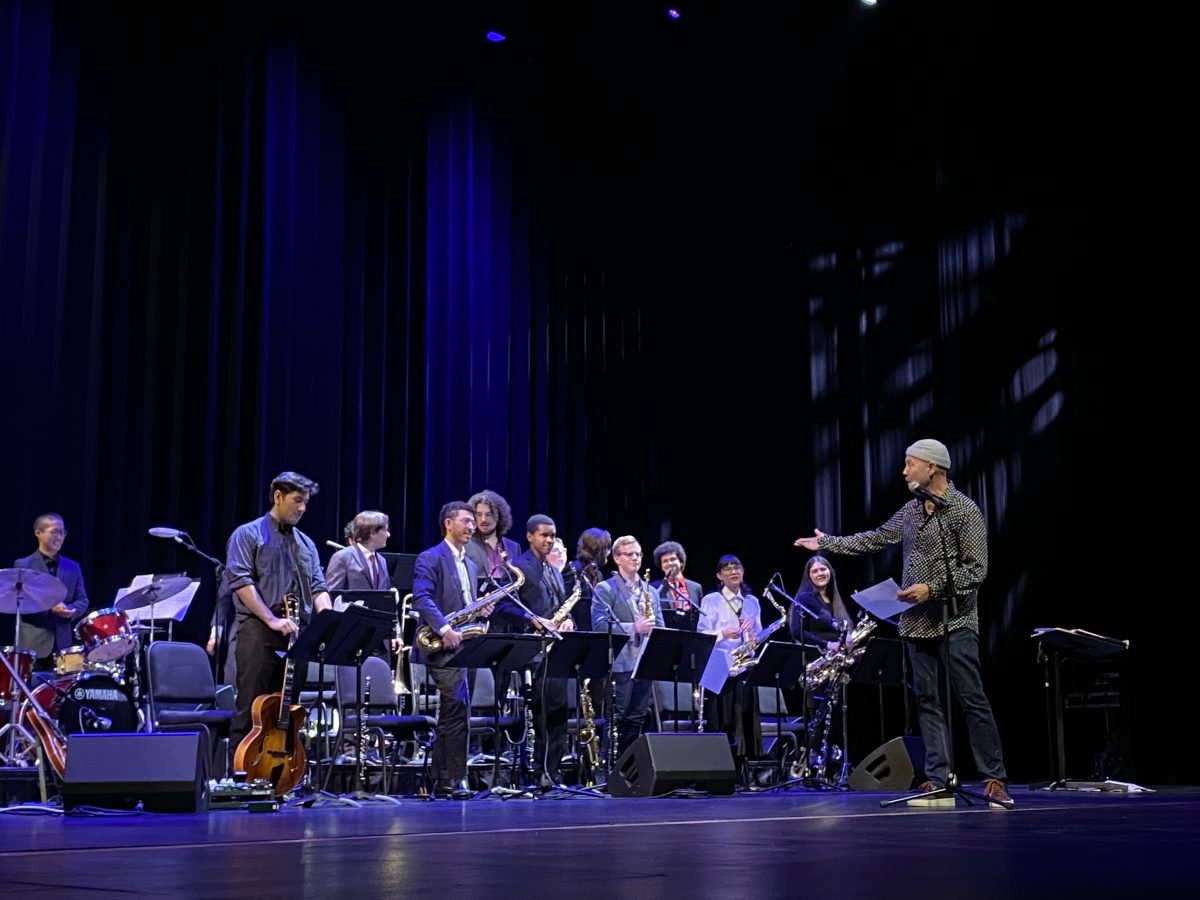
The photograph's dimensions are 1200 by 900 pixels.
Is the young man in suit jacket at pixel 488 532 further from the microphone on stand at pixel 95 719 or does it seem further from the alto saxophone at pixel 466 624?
the microphone on stand at pixel 95 719

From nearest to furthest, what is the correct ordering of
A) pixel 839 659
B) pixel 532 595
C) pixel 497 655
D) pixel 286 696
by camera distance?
pixel 286 696
pixel 497 655
pixel 532 595
pixel 839 659

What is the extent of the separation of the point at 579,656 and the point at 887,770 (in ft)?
7.99

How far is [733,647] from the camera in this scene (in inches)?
383

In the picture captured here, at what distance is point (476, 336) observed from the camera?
39.2 feet

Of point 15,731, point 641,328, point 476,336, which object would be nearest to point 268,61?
point 476,336

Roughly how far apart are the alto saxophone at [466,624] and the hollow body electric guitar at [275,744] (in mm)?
950

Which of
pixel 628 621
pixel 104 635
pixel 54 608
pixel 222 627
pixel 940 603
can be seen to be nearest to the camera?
pixel 940 603

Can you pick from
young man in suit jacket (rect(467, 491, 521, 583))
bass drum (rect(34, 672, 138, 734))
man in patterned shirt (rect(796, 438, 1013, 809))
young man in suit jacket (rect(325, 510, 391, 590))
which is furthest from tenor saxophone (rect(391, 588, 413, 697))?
man in patterned shirt (rect(796, 438, 1013, 809))

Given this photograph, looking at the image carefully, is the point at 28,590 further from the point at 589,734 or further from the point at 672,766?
the point at 589,734

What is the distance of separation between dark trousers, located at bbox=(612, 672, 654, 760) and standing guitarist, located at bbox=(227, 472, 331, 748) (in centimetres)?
255

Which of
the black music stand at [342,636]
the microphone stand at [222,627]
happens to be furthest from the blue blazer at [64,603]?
the black music stand at [342,636]

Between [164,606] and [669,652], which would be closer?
[669,652]

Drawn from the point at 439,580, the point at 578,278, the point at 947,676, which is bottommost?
the point at 947,676

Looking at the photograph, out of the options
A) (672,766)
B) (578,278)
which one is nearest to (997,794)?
(672,766)
